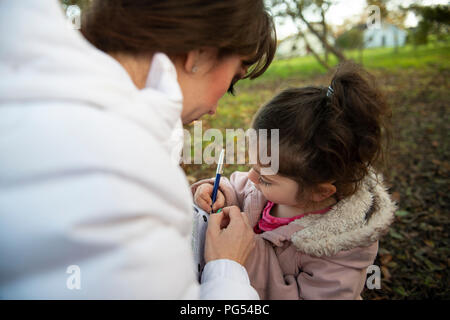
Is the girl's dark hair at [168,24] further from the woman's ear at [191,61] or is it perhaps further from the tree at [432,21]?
the tree at [432,21]

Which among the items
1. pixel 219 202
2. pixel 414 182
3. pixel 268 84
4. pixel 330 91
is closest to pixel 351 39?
pixel 268 84

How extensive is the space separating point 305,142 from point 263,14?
599 millimetres

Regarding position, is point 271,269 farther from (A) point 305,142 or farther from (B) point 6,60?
(B) point 6,60

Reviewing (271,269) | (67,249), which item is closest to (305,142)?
(271,269)

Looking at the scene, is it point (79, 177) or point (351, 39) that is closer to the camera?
point (79, 177)

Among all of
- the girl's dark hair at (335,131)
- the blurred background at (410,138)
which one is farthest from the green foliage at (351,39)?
the girl's dark hair at (335,131)

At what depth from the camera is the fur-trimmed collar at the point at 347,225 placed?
4.47 feet

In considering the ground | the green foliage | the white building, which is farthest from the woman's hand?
the green foliage

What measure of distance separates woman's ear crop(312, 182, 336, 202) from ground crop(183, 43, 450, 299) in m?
0.58

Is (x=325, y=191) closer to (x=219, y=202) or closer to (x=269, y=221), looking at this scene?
(x=269, y=221)

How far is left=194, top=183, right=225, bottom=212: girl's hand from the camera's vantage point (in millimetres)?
1621

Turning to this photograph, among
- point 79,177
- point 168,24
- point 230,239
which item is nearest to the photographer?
point 79,177

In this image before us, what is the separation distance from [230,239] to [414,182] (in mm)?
3818

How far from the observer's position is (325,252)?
1.35 metres
